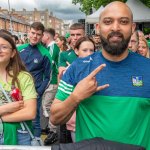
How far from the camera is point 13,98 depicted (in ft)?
9.97

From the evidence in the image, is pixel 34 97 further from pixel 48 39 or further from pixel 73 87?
pixel 48 39

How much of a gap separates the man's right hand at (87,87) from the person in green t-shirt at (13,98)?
973 mm

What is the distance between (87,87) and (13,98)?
1085mm

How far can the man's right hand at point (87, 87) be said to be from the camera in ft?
6.98

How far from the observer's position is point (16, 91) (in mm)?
3025

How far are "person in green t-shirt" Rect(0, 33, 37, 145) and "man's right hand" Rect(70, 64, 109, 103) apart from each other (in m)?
0.97

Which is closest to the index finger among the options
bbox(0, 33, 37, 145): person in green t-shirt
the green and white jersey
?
the green and white jersey

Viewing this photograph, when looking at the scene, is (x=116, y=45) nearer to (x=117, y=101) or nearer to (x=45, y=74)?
(x=117, y=101)

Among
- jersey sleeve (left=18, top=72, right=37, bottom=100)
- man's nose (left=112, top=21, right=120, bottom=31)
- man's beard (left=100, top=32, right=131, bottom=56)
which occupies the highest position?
man's nose (left=112, top=21, right=120, bottom=31)

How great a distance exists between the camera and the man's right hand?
213cm

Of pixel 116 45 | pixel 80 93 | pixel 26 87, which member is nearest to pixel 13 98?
pixel 26 87

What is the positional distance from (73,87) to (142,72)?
431 millimetres

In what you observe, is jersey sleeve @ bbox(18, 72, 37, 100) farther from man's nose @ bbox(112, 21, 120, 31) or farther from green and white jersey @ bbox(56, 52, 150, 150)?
man's nose @ bbox(112, 21, 120, 31)

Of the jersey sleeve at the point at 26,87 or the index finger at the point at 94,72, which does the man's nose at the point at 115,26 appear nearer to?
the index finger at the point at 94,72
